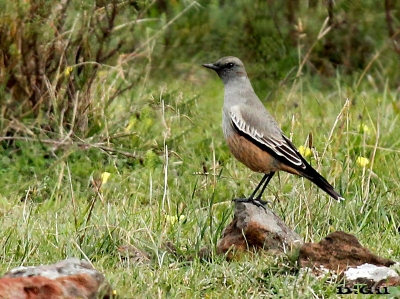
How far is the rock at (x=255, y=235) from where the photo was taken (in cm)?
566

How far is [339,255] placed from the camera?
5.32 metres

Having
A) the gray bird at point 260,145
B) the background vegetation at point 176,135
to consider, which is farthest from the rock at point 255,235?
the gray bird at point 260,145

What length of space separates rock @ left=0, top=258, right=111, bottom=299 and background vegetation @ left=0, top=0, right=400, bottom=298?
17 centimetres

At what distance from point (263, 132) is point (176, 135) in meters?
1.63

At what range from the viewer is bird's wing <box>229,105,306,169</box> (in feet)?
21.6

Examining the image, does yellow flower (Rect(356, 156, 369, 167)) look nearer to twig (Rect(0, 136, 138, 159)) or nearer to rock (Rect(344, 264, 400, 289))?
twig (Rect(0, 136, 138, 159))

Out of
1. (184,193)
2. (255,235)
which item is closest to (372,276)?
(255,235)

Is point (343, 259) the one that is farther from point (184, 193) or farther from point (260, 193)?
point (184, 193)

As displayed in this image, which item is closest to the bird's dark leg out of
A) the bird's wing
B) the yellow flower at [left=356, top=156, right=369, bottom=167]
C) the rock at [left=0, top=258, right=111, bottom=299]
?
the bird's wing

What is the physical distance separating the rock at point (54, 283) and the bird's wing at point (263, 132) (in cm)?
223

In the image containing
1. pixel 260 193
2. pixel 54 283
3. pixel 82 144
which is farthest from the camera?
pixel 82 144

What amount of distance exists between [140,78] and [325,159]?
6.63 ft

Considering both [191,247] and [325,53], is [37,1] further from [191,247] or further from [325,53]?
[325,53]

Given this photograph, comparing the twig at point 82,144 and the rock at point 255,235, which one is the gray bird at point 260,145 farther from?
the twig at point 82,144
